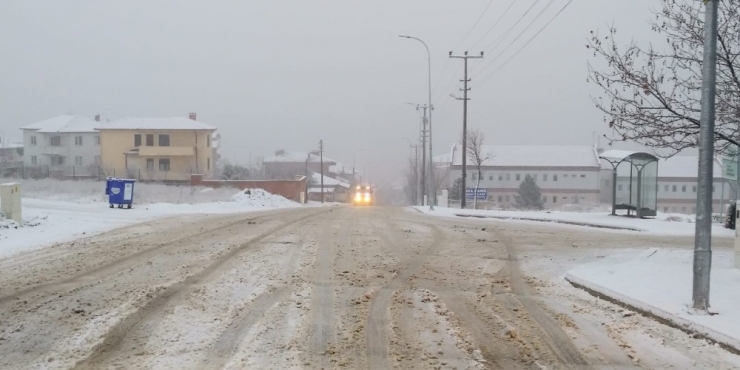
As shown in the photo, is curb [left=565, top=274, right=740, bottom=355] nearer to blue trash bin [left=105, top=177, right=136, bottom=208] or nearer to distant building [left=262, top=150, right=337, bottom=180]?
blue trash bin [left=105, top=177, right=136, bottom=208]

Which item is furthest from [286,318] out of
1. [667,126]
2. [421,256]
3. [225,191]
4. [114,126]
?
[114,126]

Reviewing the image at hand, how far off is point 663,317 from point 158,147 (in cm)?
6111

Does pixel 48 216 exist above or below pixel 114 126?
below

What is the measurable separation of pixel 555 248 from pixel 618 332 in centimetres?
750

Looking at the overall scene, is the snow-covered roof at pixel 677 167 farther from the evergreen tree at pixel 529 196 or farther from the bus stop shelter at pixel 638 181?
the bus stop shelter at pixel 638 181

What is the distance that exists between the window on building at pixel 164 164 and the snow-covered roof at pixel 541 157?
38.8 m

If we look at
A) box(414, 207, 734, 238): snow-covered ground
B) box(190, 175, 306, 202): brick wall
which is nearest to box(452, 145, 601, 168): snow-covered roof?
box(190, 175, 306, 202): brick wall

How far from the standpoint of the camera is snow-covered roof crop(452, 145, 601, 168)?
270 feet

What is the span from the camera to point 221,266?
33.4 ft

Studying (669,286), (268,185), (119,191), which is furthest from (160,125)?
(669,286)

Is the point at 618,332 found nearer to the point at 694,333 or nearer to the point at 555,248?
the point at 694,333

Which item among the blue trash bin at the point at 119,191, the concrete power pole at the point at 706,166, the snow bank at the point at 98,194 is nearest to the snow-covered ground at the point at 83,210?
the snow bank at the point at 98,194

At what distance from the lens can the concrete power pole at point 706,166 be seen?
6.95m

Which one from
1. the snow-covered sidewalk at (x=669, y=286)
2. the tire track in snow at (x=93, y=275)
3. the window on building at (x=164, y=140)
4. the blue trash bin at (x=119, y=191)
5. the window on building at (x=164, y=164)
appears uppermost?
the window on building at (x=164, y=140)
